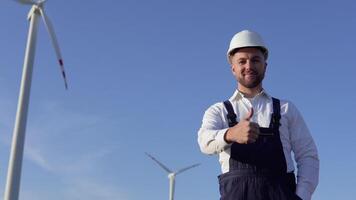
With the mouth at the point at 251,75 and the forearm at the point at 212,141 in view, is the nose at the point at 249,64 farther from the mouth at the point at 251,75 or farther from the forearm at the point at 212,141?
the forearm at the point at 212,141

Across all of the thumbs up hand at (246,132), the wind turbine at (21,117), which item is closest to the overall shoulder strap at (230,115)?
the thumbs up hand at (246,132)

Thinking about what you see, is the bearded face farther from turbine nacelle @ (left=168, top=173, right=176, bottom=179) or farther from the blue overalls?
turbine nacelle @ (left=168, top=173, right=176, bottom=179)

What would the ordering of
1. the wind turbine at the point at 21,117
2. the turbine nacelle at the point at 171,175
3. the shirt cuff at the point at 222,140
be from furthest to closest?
the turbine nacelle at the point at 171,175
the wind turbine at the point at 21,117
the shirt cuff at the point at 222,140

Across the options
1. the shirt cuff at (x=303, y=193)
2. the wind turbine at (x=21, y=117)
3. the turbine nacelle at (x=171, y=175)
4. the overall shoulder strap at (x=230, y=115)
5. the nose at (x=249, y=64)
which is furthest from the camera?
the turbine nacelle at (x=171, y=175)

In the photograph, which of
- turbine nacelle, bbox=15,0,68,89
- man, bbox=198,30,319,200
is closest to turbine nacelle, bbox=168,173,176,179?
turbine nacelle, bbox=15,0,68,89

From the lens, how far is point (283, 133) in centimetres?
655

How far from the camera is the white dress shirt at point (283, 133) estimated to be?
6.35 m

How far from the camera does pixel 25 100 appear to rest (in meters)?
30.2

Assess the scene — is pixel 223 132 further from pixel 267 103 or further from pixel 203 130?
pixel 267 103

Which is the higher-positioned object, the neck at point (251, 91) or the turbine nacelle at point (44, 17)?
the turbine nacelle at point (44, 17)

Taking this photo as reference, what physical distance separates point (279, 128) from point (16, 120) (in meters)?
25.8

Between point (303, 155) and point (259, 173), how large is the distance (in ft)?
2.33

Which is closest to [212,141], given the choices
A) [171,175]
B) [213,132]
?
[213,132]

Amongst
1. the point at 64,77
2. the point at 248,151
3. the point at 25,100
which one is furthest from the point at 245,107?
the point at 64,77
